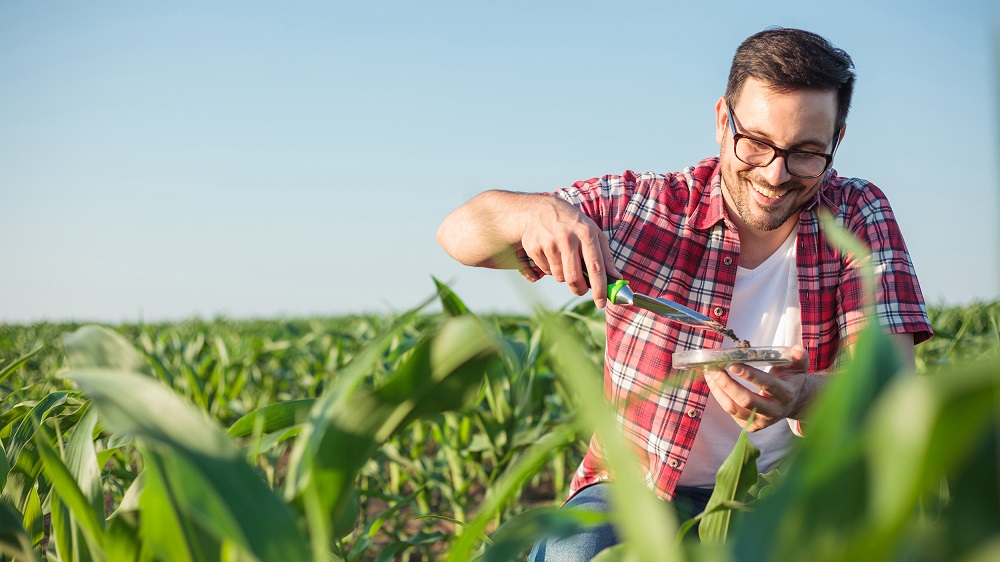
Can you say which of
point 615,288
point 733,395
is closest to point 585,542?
point 733,395

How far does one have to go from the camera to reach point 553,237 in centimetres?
129

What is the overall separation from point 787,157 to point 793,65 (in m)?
0.21

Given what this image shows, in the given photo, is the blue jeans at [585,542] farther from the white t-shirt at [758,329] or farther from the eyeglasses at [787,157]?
the eyeglasses at [787,157]

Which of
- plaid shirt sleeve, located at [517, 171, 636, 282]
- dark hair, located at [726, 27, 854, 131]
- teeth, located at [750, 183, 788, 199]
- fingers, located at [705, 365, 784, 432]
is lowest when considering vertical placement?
fingers, located at [705, 365, 784, 432]

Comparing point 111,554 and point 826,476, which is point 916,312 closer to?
point 826,476

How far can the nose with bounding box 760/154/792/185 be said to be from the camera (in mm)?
1705

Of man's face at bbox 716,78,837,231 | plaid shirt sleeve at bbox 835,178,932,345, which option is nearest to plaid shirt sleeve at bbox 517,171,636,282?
man's face at bbox 716,78,837,231

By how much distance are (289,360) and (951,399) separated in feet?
15.9

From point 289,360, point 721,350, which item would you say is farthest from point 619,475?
point 289,360

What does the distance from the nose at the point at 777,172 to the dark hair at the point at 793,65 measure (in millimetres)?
163

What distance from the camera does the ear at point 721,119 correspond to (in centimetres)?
194

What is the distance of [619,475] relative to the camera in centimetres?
35

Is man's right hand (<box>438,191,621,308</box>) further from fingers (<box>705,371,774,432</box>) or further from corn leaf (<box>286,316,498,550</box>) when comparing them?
corn leaf (<box>286,316,498,550</box>)

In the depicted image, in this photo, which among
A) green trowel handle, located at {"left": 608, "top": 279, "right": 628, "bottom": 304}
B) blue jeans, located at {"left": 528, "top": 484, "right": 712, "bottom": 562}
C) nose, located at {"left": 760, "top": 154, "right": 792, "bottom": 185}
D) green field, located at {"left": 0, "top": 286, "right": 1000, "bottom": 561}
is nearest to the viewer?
green field, located at {"left": 0, "top": 286, "right": 1000, "bottom": 561}
